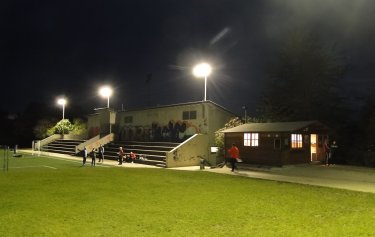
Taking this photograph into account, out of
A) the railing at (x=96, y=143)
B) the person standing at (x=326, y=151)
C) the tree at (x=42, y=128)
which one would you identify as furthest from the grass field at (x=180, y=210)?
the tree at (x=42, y=128)

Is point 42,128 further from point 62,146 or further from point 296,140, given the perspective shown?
point 296,140

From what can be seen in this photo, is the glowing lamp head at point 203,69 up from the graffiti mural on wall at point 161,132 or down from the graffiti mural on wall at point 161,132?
up

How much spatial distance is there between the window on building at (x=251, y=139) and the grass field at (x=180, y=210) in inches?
388

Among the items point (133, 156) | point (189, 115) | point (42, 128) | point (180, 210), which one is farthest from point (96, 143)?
point (180, 210)

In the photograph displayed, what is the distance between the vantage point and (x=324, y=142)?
2744 centimetres

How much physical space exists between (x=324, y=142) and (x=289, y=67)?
54.1 feet

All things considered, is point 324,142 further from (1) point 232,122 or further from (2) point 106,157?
(2) point 106,157

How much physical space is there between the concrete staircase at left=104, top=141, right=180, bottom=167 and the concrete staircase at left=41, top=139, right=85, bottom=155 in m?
7.15

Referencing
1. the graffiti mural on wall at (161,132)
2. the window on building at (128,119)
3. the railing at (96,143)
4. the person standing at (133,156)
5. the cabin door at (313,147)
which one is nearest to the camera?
the cabin door at (313,147)

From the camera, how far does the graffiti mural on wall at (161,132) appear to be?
110 ft

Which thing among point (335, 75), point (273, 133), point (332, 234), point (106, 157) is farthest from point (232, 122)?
point (332, 234)

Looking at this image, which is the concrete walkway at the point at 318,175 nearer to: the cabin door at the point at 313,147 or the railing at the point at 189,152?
the cabin door at the point at 313,147

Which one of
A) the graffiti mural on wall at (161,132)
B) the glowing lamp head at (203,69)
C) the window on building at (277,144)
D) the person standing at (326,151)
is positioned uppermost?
the glowing lamp head at (203,69)

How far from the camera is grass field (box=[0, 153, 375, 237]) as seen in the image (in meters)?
8.66
